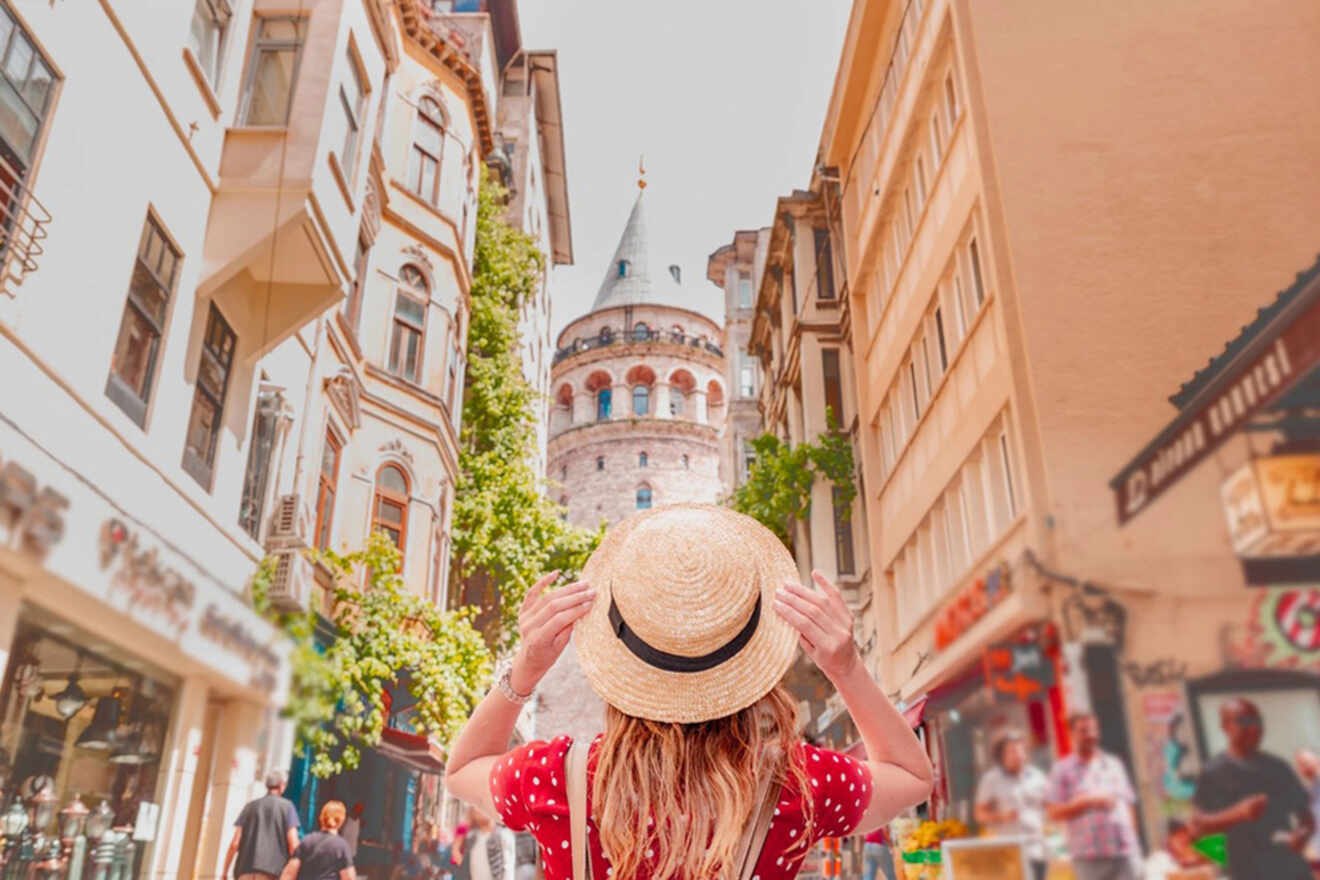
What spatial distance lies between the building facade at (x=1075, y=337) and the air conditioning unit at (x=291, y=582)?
2152 millimetres

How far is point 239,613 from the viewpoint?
2453 mm

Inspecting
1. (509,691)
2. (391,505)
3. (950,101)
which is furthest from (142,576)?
(950,101)

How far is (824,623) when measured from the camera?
811 mm

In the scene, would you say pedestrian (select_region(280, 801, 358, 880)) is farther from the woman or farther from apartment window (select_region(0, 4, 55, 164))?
the woman

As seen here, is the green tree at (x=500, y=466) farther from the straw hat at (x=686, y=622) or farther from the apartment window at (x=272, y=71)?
the straw hat at (x=686, y=622)

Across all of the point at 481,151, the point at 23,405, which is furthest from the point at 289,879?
the point at 481,151

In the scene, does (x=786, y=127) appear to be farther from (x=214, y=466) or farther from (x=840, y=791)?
(x=840, y=791)

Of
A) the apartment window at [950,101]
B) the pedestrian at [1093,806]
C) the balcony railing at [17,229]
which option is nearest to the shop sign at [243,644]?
the balcony railing at [17,229]

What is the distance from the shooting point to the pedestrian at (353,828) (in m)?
2.90

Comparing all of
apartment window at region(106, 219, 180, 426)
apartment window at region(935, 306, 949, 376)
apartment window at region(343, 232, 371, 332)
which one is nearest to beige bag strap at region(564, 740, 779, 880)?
apartment window at region(106, 219, 180, 426)

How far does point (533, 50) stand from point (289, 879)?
3.62 metres

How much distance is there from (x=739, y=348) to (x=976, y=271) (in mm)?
1629

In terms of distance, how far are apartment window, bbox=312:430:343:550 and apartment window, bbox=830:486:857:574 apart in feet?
6.74

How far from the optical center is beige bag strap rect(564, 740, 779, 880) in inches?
29.6
